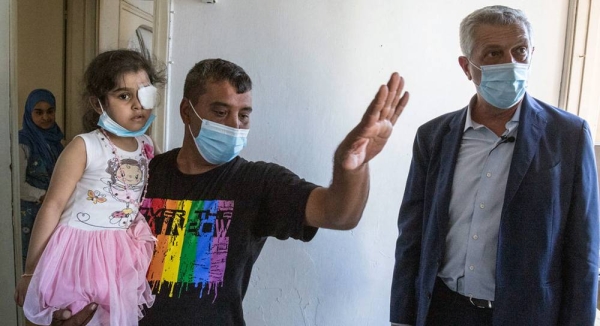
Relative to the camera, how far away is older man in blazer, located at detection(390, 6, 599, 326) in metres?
1.19

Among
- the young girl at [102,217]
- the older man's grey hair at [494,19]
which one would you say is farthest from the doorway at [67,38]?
the older man's grey hair at [494,19]

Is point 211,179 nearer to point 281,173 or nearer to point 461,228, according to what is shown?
point 281,173

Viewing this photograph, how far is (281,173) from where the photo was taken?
49.9 inches

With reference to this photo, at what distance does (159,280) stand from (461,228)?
911 millimetres

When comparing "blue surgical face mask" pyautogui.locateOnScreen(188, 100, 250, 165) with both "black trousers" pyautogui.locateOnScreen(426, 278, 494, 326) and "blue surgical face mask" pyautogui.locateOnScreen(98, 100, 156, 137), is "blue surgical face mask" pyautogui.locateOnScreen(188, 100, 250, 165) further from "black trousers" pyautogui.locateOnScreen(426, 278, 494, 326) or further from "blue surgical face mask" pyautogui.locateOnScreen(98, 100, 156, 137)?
"black trousers" pyautogui.locateOnScreen(426, 278, 494, 326)

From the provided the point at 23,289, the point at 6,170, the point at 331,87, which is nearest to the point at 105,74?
the point at 23,289

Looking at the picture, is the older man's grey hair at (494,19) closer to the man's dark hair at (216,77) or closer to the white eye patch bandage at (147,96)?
the man's dark hair at (216,77)

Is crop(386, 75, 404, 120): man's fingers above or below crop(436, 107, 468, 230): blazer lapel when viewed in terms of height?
above

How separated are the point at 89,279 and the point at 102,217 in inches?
7.1

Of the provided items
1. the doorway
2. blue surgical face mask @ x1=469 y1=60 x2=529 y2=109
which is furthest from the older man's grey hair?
the doorway

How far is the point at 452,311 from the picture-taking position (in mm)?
1343

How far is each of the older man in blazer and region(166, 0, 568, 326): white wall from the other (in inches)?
12.9

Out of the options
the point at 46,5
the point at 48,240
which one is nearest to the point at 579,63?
the point at 48,240

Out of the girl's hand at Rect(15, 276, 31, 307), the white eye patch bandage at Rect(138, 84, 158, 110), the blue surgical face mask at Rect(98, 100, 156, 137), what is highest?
the white eye patch bandage at Rect(138, 84, 158, 110)
